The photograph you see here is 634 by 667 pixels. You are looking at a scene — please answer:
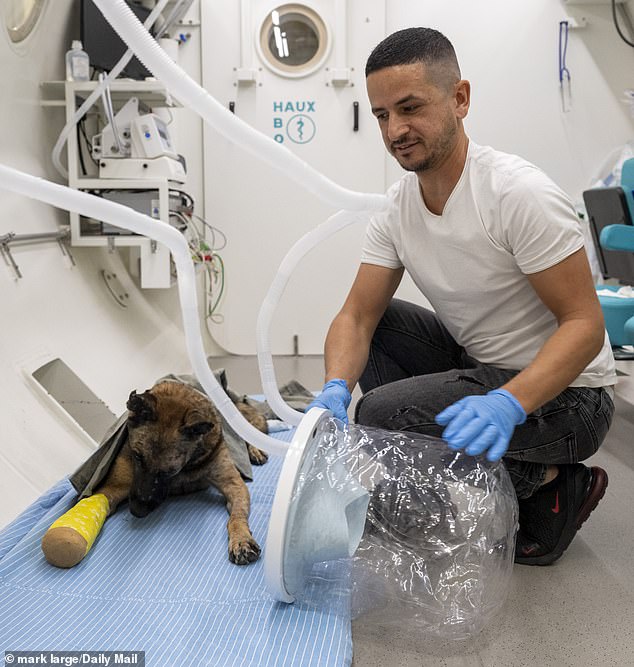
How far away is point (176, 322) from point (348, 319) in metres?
2.16

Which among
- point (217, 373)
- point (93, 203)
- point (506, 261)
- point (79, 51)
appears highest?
point (79, 51)

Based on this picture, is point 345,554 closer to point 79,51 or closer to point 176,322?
point 79,51

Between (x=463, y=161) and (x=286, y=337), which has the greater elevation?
(x=463, y=161)

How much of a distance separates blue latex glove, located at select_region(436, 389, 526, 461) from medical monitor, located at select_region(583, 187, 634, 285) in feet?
5.10

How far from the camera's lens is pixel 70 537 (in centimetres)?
138

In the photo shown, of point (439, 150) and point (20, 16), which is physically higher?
point (20, 16)

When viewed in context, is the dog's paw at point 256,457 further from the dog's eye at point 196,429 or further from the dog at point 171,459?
the dog's eye at point 196,429

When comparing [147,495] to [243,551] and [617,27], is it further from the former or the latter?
[617,27]

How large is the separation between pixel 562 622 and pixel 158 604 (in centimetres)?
76

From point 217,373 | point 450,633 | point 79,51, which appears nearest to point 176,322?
point 79,51

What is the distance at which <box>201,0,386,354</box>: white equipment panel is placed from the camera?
3.75 m

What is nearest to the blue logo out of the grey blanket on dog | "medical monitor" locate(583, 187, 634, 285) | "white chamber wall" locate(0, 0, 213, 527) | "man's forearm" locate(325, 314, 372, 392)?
"white chamber wall" locate(0, 0, 213, 527)

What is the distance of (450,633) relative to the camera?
122 cm

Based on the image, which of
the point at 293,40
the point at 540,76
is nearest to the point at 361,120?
the point at 293,40
